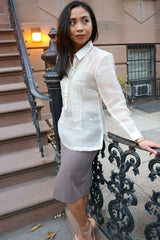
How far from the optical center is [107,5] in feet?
20.7

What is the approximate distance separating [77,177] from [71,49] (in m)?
0.97

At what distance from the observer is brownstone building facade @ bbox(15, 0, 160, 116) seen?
18.4 feet

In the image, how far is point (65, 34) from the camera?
1.41m

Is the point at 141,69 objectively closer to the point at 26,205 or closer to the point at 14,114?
the point at 14,114

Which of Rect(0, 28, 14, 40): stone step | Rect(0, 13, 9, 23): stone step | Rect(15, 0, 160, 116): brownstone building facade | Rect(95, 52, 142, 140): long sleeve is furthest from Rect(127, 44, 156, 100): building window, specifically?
Rect(95, 52, 142, 140): long sleeve

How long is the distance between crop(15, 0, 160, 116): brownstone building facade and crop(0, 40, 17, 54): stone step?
145 cm

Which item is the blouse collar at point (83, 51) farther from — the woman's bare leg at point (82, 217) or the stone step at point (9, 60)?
the stone step at point (9, 60)

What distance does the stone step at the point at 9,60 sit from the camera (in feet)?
12.7

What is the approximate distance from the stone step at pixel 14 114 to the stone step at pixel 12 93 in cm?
20

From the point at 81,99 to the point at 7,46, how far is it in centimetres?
346

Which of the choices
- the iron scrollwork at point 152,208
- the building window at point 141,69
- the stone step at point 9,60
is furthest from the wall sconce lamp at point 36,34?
the iron scrollwork at point 152,208

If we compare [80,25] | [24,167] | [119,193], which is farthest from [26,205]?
[80,25]

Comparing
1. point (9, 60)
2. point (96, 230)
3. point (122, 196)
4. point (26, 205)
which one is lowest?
point (96, 230)

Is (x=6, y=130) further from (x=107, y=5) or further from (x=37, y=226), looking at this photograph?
(x=107, y=5)
